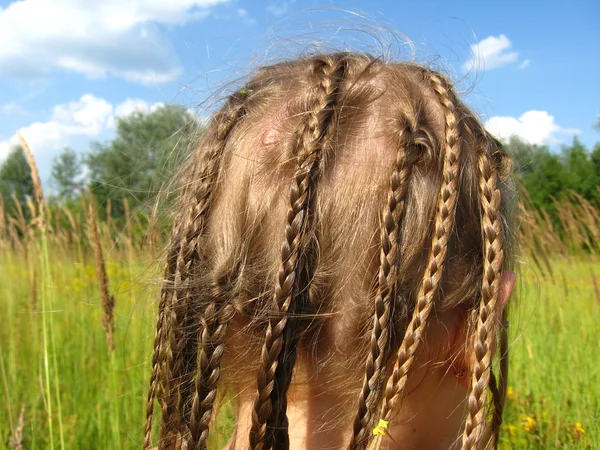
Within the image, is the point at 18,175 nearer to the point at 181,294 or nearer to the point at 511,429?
the point at 181,294

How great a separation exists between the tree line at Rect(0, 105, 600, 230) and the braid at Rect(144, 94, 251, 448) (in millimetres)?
232

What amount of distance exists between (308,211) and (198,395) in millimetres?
333

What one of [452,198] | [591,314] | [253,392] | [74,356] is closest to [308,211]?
[452,198]

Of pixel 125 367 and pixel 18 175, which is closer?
pixel 125 367

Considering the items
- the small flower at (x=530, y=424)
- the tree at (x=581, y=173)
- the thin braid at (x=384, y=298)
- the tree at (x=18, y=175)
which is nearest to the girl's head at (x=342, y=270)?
the thin braid at (x=384, y=298)

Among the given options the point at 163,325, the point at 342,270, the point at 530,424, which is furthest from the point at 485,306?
the point at 530,424

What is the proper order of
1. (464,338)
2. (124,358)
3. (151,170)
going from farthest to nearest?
(151,170)
(124,358)
(464,338)

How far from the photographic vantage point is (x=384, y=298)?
80 centimetres

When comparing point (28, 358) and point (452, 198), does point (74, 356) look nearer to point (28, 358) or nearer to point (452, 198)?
point (28, 358)

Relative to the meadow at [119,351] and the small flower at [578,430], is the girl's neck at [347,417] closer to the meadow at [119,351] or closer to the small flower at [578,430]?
the meadow at [119,351]

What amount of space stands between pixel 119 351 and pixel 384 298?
2.01 m

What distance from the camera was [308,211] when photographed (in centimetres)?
82

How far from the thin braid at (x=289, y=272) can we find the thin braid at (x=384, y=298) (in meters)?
0.11

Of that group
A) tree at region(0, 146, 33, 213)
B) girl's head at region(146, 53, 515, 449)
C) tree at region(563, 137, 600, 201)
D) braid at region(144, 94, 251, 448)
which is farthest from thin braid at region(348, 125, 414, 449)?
tree at region(563, 137, 600, 201)
